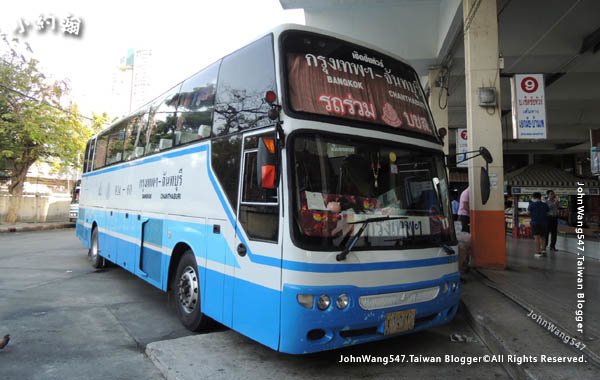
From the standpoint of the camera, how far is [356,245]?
3648mm

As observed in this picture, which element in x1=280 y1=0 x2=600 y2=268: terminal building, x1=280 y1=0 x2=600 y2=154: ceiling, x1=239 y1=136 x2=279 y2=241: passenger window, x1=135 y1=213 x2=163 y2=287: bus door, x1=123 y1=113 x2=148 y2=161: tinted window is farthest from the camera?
x1=280 y1=0 x2=600 y2=154: ceiling

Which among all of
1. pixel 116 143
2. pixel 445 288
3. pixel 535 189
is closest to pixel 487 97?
pixel 445 288

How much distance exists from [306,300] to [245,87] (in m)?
2.43

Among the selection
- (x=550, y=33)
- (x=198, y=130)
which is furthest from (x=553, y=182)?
(x=198, y=130)

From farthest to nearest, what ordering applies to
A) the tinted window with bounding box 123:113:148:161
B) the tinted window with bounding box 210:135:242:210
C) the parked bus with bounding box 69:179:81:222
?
the parked bus with bounding box 69:179:81:222, the tinted window with bounding box 123:113:148:161, the tinted window with bounding box 210:135:242:210

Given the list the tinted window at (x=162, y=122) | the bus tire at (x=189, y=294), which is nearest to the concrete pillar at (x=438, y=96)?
the tinted window at (x=162, y=122)

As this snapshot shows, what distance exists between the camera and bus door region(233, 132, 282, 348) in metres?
3.54

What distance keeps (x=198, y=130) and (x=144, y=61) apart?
47011mm

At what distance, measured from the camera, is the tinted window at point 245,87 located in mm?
4082

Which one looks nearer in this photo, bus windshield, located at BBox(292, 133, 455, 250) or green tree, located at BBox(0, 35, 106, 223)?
bus windshield, located at BBox(292, 133, 455, 250)

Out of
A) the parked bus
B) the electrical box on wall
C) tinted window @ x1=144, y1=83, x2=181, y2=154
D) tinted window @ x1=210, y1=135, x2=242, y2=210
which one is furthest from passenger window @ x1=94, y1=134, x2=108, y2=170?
the parked bus

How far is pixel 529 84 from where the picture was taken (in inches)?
323

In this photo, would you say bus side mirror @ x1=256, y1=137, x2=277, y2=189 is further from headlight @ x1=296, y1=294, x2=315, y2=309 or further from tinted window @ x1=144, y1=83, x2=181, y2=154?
tinted window @ x1=144, y1=83, x2=181, y2=154

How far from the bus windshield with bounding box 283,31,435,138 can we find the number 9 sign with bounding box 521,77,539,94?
461 centimetres
